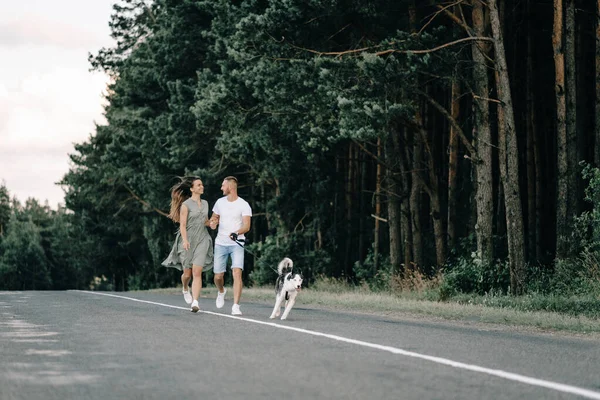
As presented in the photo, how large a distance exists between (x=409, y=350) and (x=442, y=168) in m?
31.1

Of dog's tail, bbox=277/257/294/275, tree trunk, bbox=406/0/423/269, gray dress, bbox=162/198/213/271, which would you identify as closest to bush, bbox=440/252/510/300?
tree trunk, bbox=406/0/423/269

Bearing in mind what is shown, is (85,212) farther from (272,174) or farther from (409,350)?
(409,350)

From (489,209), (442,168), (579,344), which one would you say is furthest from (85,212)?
(579,344)

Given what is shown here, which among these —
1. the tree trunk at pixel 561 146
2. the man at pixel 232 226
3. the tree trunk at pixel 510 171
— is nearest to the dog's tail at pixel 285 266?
the man at pixel 232 226

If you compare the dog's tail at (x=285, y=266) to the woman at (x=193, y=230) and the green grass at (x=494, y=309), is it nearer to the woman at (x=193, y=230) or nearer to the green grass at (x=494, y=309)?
the woman at (x=193, y=230)

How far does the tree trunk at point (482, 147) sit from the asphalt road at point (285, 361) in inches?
435

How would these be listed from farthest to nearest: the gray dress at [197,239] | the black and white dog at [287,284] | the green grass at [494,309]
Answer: the gray dress at [197,239] → the green grass at [494,309] → the black and white dog at [287,284]

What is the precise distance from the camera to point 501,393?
287 inches

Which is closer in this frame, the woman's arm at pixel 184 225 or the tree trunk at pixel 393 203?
the woman's arm at pixel 184 225

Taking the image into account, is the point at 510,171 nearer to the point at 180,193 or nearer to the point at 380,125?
the point at 380,125

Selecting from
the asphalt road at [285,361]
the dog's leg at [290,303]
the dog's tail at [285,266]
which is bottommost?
the asphalt road at [285,361]

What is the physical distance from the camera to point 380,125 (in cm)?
2425

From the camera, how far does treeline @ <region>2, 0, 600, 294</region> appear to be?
24078 mm

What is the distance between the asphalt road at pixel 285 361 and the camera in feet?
24.3
